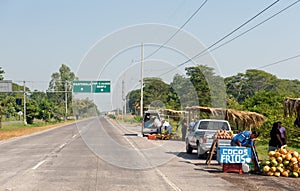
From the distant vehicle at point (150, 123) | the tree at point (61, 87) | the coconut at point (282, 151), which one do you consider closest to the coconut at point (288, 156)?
the coconut at point (282, 151)

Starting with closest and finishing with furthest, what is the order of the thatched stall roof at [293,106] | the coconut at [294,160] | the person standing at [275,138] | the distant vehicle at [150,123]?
1. the coconut at [294,160]
2. the person standing at [275,138]
3. the thatched stall roof at [293,106]
4. the distant vehicle at [150,123]

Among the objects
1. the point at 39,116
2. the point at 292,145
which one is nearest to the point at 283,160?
the point at 292,145

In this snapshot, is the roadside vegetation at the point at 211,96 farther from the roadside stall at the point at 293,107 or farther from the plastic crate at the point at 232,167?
the plastic crate at the point at 232,167

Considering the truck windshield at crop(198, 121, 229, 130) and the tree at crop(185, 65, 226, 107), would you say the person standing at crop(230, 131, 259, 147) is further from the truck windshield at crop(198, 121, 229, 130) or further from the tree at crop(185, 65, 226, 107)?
the tree at crop(185, 65, 226, 107)

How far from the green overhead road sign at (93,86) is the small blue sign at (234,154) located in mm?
39872

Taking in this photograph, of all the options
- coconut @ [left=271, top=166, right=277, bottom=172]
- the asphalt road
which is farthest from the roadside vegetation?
the asphalt road

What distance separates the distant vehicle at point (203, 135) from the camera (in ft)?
60.6

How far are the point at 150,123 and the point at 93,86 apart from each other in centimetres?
1834

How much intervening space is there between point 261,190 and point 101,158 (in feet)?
28.3

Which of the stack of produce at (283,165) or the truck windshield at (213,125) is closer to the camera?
the stack of produce at (283,165)

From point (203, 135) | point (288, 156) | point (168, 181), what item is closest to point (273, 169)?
point (288, 156)

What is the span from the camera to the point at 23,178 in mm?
12047

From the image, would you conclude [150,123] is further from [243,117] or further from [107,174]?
[107,174]

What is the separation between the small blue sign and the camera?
14.4 metres
